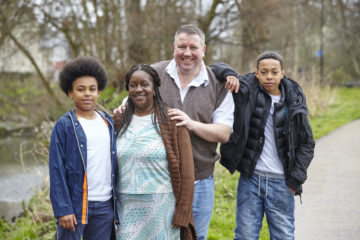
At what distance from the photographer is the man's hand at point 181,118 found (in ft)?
8.60

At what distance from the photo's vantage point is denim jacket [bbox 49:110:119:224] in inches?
96.0

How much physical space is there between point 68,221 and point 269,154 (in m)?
1.61

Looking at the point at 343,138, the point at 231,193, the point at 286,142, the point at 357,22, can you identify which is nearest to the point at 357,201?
the point at 231,193

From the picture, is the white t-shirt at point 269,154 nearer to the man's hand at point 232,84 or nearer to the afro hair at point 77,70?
the man's hand at point 232,84

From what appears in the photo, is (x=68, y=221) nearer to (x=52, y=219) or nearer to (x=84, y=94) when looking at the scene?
(x=84, y=94)

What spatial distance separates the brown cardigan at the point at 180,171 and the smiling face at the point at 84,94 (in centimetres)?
51

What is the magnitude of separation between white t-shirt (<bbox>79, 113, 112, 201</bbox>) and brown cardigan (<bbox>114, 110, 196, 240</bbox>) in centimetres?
41

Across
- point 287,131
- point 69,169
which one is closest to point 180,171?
point 69,169

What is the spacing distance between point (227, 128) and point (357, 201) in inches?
132

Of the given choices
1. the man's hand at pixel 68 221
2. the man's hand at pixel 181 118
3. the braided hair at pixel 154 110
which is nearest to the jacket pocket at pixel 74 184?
the man's hand at pixel 68 221

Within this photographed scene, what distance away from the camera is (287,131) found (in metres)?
A: 2.97

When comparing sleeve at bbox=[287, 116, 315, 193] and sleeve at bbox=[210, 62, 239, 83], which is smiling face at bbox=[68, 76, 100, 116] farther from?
sleeve at bbox=[287, 116, 315, 193]

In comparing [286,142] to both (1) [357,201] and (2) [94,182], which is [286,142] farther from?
(1) [357,201]

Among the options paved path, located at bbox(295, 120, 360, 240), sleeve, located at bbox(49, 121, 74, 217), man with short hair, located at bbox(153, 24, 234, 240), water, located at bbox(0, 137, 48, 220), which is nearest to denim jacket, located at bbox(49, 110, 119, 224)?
sleeve, located at bbox(49, 121, 74, 217)
